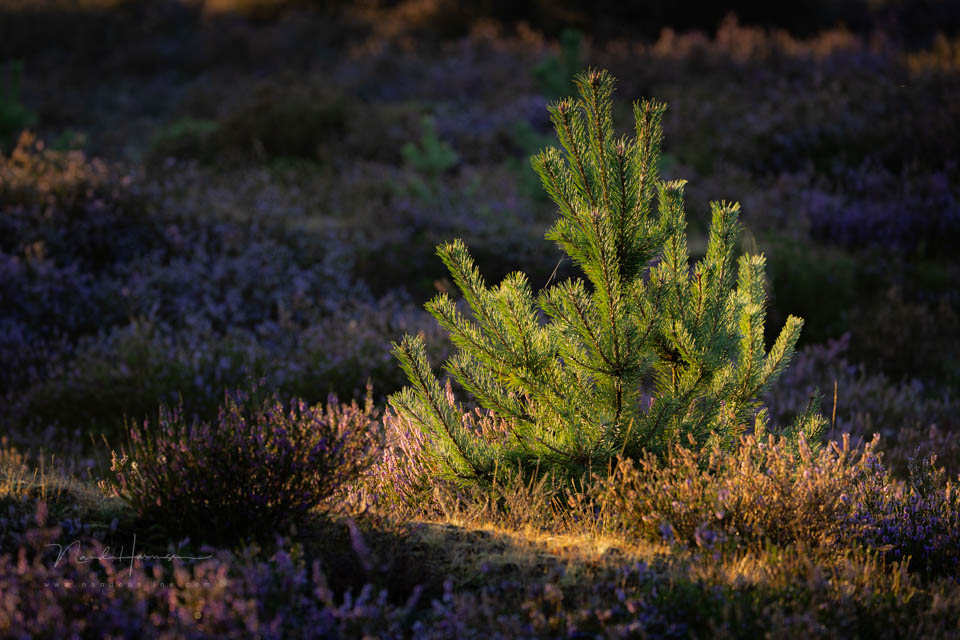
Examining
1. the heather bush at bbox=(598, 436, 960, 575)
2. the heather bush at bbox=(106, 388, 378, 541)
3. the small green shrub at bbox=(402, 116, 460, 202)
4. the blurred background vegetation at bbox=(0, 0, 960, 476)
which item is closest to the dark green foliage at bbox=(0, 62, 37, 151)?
the blurred background vegetation at bbox=(0, 0, 960, 476)

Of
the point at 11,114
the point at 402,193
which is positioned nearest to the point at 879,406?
the point at 402,193

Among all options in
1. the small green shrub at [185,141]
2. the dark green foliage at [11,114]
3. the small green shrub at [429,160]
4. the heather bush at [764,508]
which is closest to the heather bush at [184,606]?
the heather bush at [764,508]

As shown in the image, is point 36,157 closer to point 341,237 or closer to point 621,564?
point 341,237

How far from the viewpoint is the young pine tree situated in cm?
278

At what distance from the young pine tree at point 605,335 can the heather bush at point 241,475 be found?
18.9 inches

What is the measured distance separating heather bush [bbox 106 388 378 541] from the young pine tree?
48cm

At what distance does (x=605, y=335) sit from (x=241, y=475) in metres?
1.44

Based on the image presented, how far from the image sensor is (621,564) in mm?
2512

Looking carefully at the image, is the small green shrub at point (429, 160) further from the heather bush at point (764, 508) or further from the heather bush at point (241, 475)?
the heather bush at point (764, 508)

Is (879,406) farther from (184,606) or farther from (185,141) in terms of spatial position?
(185,141)

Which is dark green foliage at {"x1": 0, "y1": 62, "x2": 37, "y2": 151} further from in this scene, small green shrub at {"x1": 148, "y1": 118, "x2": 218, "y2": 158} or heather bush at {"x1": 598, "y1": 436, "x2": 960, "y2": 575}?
heather bush at {"x1": 598, "y1": 436, "x2": 960, "y2": 575}

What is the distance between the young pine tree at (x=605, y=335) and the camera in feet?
9.12

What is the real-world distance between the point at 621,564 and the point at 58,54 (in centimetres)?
1961

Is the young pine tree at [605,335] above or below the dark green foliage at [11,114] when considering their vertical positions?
below
